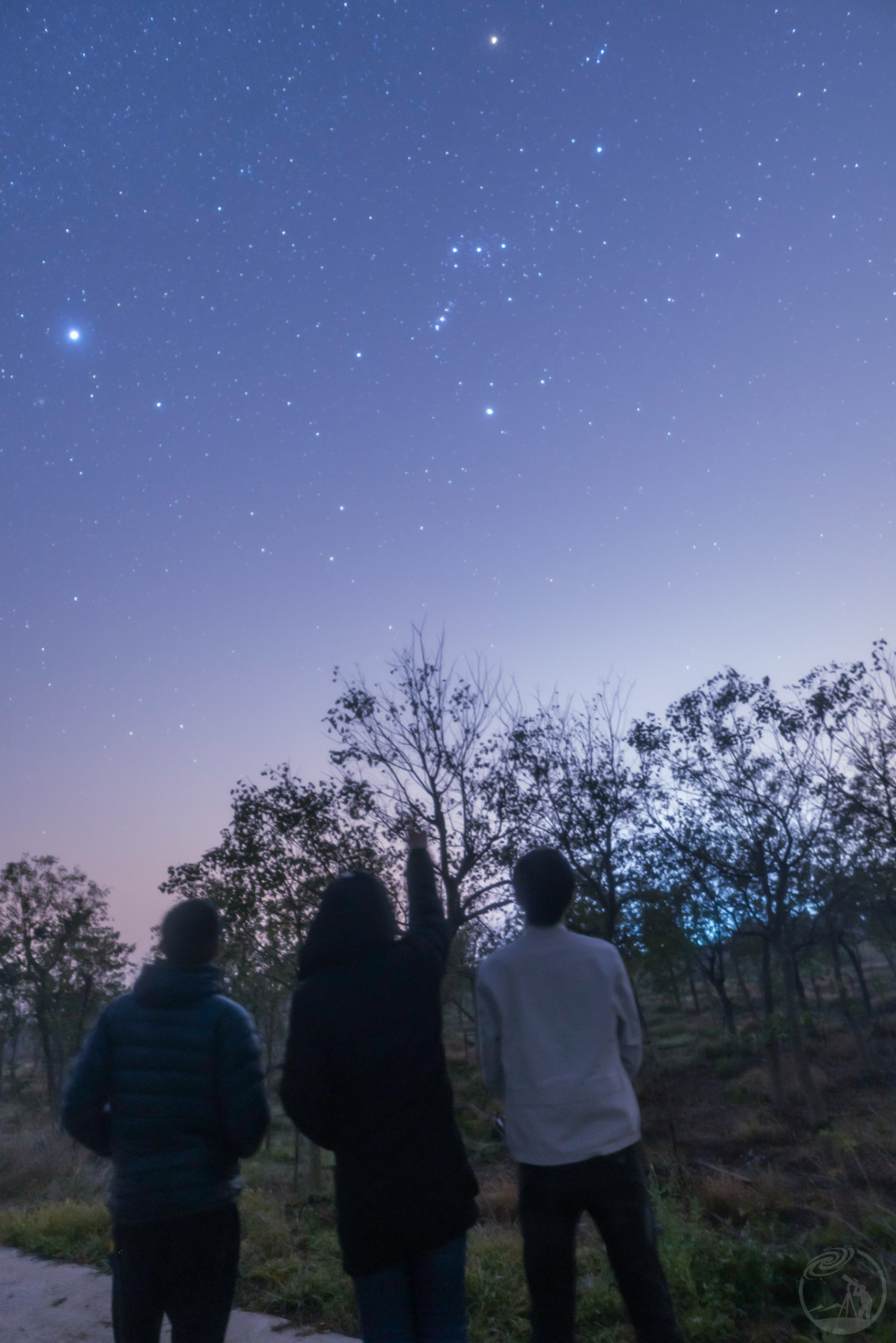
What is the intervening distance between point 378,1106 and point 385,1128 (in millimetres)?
64

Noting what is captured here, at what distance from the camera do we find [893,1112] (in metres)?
16.0

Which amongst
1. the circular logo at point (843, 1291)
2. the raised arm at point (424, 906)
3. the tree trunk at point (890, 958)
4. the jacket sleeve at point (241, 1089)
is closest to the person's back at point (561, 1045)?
the raised arm at point (424, 906)

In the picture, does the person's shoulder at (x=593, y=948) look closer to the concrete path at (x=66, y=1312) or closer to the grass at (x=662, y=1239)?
the grass at (x=662, y=1239)

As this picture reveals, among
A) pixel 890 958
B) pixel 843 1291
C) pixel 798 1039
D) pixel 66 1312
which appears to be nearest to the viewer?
pixel 843 1291

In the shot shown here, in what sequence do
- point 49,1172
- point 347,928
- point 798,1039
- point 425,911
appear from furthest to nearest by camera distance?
point 798,1039 → point 49,1172 → point 425,911 → point 347,928

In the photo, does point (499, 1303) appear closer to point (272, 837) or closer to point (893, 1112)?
point (272, 837)

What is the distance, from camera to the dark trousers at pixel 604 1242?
247cm

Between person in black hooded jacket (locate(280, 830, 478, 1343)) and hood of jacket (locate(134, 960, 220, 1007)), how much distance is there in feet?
1.84

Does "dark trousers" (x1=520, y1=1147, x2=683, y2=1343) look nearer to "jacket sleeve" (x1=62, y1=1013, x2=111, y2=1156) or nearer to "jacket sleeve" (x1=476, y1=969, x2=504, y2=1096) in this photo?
"jacket sleeve" (x1=476, y1=969, x2=504, y2=1096)

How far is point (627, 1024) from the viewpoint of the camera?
2.72 metres

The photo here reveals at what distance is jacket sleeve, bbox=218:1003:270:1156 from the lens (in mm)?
2637

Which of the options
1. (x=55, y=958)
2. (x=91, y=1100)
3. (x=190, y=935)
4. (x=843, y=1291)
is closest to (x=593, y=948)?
(x=190, y=935)

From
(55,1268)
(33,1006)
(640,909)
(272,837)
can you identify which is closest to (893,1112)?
(640,909)

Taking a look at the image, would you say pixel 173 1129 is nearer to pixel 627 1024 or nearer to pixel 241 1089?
pixel 241 1089
